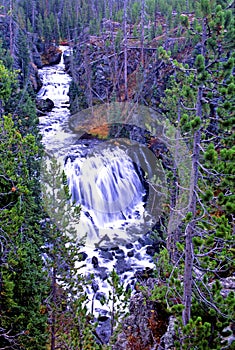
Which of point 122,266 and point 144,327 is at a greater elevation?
point 144,327

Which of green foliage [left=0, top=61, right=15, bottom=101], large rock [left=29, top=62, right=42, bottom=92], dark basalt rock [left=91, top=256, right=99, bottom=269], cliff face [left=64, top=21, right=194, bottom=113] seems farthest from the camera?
large rock [left=29, top=62, right=42, bottom=92]

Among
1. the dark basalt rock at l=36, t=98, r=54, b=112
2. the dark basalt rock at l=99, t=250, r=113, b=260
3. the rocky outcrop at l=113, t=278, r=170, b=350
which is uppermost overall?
the dark basalt rock at l=36, t=98, r=54, b=112

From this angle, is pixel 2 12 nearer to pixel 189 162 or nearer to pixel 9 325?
pixel 189 162

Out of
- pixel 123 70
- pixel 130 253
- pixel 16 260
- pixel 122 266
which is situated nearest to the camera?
pixel 16 260

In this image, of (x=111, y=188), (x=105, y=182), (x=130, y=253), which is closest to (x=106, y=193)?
(x=111, y=188)

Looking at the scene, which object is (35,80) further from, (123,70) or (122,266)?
(122,266)

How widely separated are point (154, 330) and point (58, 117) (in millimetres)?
24252

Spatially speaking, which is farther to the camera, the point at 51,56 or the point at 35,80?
the point at 51,56

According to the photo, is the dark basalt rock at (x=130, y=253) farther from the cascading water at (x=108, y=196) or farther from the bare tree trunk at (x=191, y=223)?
the bare tree trunk at (x=191, y=223)

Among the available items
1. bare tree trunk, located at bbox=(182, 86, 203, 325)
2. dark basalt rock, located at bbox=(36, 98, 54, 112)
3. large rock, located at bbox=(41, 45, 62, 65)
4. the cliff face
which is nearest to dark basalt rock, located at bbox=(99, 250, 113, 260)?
bare tree trunk, located at bbox=(182, 86, 203, 325)

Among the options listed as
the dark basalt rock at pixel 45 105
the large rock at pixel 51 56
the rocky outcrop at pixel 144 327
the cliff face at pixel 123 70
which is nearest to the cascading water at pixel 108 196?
the dark basalt rock at pixel 45 105

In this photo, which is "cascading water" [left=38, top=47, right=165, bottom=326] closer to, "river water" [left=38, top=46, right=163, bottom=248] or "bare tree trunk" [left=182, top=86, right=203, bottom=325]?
"river water" [left=38, top=46, right=163, bottom=248]

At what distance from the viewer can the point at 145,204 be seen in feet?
72.3

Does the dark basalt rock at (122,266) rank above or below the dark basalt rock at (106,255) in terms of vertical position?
below
